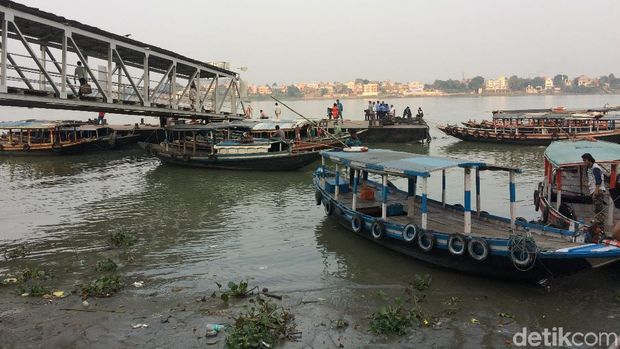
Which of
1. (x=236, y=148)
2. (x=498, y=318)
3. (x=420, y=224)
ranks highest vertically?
(x=236, y=148)

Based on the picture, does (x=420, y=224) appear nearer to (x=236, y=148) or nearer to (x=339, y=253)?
(x=339, y=253)

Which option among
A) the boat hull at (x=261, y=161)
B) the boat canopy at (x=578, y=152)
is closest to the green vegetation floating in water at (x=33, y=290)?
the boat canopy at (x=578, y=152)

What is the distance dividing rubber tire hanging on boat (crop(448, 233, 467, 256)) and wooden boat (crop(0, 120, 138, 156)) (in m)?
26.1

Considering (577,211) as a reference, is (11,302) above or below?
below

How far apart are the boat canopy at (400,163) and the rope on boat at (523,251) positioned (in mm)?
A: 1550

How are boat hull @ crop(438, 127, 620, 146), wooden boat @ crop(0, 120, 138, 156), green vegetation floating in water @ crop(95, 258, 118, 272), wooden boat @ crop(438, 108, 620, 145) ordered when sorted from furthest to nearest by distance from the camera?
wooden boat @ crop(438, 108, 620, 145) < boat hull @ crop(438, 127, 620, 146) < wooden boat @ crop(0, 120, 138, 156) < green vegetation floating in water @ crop(95, 258, 118, 272)

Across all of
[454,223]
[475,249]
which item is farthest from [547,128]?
[475,249]

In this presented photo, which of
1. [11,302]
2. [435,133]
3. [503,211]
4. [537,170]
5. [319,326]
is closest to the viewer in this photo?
[319,326]

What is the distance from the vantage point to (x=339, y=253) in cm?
1045

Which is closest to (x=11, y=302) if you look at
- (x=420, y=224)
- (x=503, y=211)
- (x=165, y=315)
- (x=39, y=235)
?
(x=165, y=315)

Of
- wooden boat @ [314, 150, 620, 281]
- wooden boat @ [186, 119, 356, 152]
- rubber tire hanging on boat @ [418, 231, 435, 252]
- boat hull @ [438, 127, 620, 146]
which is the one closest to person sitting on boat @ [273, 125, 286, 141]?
wooden boat @ [186, 119, 356, 152]

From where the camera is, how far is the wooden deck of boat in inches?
322

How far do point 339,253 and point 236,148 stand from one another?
13.0 metres

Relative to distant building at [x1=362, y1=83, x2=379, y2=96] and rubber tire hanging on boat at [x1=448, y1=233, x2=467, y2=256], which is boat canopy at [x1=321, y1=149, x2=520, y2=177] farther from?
distant building at [x1=362, y1=83, x2=379, y2=96]
